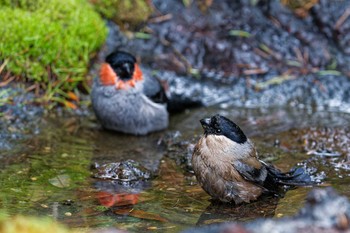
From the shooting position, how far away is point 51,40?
29.2ft

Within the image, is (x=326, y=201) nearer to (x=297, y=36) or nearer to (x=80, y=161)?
(x=80, y=161)

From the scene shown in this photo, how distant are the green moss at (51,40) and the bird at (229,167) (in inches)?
143

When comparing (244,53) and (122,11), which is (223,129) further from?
(122,11)

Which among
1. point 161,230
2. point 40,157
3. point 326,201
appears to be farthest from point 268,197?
point 40,157

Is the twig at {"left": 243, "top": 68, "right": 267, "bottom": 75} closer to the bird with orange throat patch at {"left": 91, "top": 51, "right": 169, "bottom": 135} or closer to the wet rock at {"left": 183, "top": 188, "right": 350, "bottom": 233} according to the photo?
the bird with orange throat patch at {"left": 91, "top": 51, "right": 169, "bottom": 135}

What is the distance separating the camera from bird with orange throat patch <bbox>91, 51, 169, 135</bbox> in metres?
8.80

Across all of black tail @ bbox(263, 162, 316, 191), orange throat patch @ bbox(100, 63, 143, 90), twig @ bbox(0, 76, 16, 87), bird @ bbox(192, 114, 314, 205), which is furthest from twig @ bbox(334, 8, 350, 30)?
twig @ bbox(0, 76, 16, 87)

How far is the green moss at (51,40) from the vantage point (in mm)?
8578

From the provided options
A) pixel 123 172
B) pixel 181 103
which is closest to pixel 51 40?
pixel 181 103

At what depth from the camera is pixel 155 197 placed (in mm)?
5879

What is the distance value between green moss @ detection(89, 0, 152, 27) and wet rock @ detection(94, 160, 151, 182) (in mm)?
4067

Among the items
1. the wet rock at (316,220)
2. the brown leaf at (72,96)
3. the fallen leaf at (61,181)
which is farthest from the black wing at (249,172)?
the brown leaf at (72,96)

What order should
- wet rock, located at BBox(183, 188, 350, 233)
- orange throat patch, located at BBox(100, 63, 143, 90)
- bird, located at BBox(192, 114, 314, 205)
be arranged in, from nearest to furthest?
wet rock, located at BBox(183, 188, 350, 233), bird, located at BBox(192, 114, 314, 205), orange throat patch, located at BBox(100, 63, 143, 90)

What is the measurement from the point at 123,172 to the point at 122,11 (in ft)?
14.1
